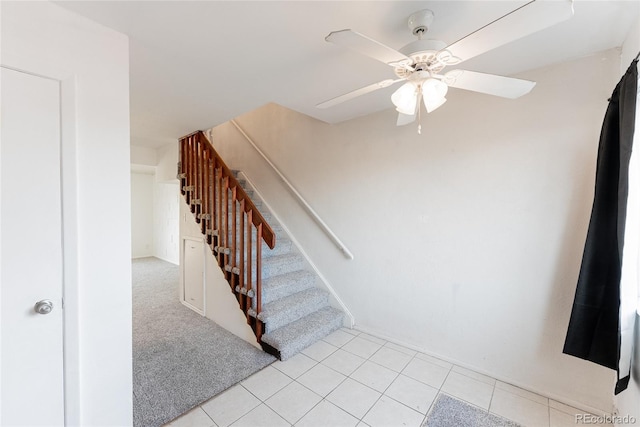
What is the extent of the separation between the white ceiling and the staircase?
0.94 meters

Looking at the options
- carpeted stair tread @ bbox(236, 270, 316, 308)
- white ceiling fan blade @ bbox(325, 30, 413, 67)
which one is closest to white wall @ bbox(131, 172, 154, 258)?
carpeted stair tread @ bbox(236, 270, 316, 308)

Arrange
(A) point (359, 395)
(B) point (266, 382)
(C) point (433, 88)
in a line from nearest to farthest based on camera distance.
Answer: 1. (C) point (433, 88)
2. (A) point (359, 395)
3. (B) point (266, 382)

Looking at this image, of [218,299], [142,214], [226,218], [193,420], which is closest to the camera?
[193,420]

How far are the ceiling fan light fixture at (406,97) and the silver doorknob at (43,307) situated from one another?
1874mm

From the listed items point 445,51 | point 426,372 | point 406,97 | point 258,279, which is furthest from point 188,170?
point 426,372

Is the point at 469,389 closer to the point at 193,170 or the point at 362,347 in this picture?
the point at 362,347

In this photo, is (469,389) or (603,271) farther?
(469,389)

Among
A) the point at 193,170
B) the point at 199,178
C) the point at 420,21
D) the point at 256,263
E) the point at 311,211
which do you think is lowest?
the point at 256,263

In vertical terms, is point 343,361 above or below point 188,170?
below

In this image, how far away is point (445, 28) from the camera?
134 cm

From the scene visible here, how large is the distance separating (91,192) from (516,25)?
193 centimetres

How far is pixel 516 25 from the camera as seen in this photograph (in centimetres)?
87

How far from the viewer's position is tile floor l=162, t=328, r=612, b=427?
1.60 metres

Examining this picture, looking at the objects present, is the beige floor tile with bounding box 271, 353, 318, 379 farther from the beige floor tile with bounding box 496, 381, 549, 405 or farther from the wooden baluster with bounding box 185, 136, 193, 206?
the wooden baluster with bounding box 185, 136, 193, 206
